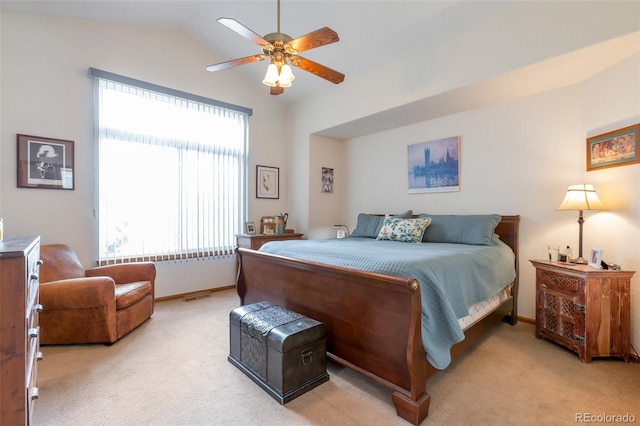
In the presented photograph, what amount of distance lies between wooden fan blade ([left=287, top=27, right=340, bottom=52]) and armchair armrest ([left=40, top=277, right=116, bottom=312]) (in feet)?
8.22

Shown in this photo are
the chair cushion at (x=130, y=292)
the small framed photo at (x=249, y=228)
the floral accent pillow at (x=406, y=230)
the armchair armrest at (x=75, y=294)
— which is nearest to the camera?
the armchair armrest at (x=75, y=294)

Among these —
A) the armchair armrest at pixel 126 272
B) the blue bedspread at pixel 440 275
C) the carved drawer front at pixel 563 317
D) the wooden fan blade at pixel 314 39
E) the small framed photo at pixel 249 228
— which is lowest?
the carved drawer front at pixel 563 317

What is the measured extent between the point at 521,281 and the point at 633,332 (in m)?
0.92

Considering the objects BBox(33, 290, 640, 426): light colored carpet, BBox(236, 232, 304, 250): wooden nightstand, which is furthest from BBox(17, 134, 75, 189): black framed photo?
BBox(236, 232, 304, 250): wooden nightstand

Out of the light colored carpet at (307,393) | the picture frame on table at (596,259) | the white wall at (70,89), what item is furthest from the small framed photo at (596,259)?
the white wall at (70,89)

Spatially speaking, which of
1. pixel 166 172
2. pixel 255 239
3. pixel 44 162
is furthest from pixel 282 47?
pixel 44 162

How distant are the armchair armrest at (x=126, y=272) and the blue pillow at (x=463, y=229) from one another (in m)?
3.07

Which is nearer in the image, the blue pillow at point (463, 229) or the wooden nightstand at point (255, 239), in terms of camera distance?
the blue pillow at point (463, 229)

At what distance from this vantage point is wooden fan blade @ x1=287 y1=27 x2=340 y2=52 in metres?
1.95

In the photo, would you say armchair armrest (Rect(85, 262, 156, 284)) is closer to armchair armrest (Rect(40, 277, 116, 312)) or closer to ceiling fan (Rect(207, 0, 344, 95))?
armchair armrest (Rect(40, 277, 116, 312))

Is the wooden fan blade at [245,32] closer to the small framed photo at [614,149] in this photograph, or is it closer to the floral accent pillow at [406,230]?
the floral accent pillow at [406,230]

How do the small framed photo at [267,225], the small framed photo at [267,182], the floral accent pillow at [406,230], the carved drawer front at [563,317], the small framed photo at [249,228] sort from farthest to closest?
1. the small framed photo at [267,182]
2. the small framed photo at [267,225]
3. the small framed photo at [249,228]
4. the floral accent pillow at [406,230]
5. the carved drawer front at [563,317]

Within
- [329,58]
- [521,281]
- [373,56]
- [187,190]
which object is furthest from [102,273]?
[521,281]

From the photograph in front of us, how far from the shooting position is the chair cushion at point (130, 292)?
8.64 ft
